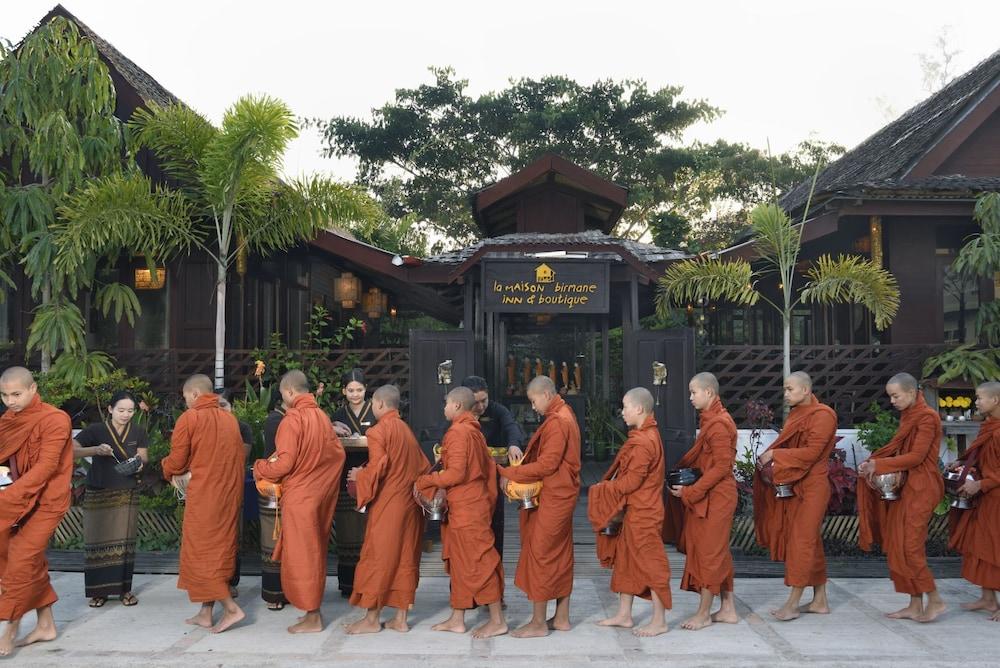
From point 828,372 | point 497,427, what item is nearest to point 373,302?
point 828,372

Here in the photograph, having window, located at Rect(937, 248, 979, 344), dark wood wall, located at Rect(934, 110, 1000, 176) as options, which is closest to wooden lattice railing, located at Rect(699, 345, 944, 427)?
window, located at Rect(937, 248, 979, 344)

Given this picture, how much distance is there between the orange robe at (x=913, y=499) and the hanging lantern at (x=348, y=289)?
32.4 ft

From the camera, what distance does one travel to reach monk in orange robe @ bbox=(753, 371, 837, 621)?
5840 mm

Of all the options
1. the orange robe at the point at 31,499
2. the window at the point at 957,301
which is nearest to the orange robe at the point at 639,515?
the orange robe at the point at 31,499

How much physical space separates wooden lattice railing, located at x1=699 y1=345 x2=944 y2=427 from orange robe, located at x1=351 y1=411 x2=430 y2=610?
240 inches

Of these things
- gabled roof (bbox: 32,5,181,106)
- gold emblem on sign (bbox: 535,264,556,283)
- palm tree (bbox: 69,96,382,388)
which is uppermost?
gabled roof (bbox: 32,5,181,106)

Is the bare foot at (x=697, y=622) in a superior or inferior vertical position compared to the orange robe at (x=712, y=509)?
inferior

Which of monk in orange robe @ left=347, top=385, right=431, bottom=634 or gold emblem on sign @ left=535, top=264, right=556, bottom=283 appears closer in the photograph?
monk in orange robe @ left=347, top=385, right=431, bottom=634

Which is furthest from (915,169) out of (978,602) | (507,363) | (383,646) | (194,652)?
(194,652)

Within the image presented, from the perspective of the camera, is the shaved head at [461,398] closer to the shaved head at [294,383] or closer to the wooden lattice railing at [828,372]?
the shaved head at [294,383]

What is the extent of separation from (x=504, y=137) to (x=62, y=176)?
1693cm

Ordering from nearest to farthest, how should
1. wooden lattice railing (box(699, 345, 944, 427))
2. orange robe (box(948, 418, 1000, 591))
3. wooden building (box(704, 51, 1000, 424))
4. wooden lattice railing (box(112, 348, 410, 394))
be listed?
orange robe (box(948, 418, 1000, 591)), wooden lattice railing (box(699, 345, 944, 427)), wooden building (box(704, 51, 1000, 424)), wooden lattice railing (box(112, 348, 410, 394))

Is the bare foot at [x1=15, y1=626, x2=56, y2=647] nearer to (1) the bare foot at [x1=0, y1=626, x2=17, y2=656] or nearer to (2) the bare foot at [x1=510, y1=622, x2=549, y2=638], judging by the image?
(1) the bare foot at [x1=0, y1=626, x2=17, y2=656]

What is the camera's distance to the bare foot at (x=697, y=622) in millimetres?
5652
